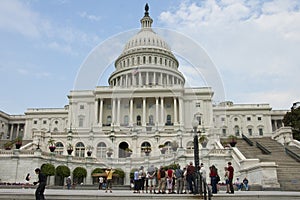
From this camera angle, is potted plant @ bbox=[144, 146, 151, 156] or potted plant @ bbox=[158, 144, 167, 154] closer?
potted plant @ bbox=[158, 144, 167, 154]

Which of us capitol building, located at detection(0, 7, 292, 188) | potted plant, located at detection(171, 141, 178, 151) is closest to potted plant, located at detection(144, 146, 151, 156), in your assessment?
us capitol building, located at detection(0, 7, 292, 188)

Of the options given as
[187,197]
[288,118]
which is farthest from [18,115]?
[187,197]

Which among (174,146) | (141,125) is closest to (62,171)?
(174,146)

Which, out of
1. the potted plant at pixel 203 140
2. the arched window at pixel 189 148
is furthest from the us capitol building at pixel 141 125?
the potted plant at pixel 203 140

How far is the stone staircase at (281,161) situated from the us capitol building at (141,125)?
4.55 ft

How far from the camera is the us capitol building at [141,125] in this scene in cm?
3500

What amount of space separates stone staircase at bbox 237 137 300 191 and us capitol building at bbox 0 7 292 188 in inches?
54.6

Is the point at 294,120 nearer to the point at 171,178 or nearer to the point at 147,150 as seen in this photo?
the point at 147,150

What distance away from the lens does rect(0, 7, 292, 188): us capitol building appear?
35.0 meters

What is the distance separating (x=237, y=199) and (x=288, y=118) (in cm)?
4960

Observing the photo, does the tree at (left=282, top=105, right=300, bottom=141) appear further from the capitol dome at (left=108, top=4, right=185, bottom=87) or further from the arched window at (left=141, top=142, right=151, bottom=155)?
the capitol dome at (left=108, top=4, right=185, bottom=87)

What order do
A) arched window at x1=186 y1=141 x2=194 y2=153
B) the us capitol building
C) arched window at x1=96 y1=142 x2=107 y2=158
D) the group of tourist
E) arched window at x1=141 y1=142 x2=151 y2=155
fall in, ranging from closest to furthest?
the group of tourist
the us capitol building
arched window at x1=186 y1=141 x2=194 y2=153
arched window at x1=96 y1=142 x2=107 y2=158
arched window at x1=141 y1=142 x2=151 y2=155

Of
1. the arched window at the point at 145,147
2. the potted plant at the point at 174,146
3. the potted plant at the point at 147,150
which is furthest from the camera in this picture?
the arched window at the point at 145,147

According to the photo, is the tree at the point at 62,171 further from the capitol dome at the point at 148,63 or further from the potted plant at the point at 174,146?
the capitol dome at the point at 148,63
